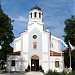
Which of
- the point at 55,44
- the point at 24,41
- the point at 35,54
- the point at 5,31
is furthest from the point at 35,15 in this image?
the point at 5,31

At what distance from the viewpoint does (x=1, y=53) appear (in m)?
44.6

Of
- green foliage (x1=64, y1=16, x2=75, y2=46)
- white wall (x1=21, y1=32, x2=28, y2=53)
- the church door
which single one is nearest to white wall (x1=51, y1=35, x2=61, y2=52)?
the church door

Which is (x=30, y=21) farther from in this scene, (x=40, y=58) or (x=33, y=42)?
(x=40, y=58)

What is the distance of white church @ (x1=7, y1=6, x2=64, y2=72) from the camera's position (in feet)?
174

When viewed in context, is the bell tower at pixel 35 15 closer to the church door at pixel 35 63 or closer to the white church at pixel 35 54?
the white church at pixel 35 54

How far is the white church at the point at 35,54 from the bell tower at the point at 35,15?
1605mm

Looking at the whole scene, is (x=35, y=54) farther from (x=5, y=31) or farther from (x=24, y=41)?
(x=5, y=31)

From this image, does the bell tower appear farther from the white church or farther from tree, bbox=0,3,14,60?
tree, bbox=0,3,14,60

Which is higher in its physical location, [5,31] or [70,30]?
[70,30]

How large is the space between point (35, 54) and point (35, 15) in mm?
10145

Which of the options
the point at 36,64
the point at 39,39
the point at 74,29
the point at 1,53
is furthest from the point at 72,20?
the point at 1,53

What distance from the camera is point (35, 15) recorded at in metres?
58.3

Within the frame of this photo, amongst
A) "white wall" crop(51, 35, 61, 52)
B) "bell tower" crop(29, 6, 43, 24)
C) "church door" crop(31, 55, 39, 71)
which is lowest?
"church door" crop(31, 55, 39, 71)

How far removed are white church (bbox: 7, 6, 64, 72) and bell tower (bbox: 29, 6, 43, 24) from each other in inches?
63.2
